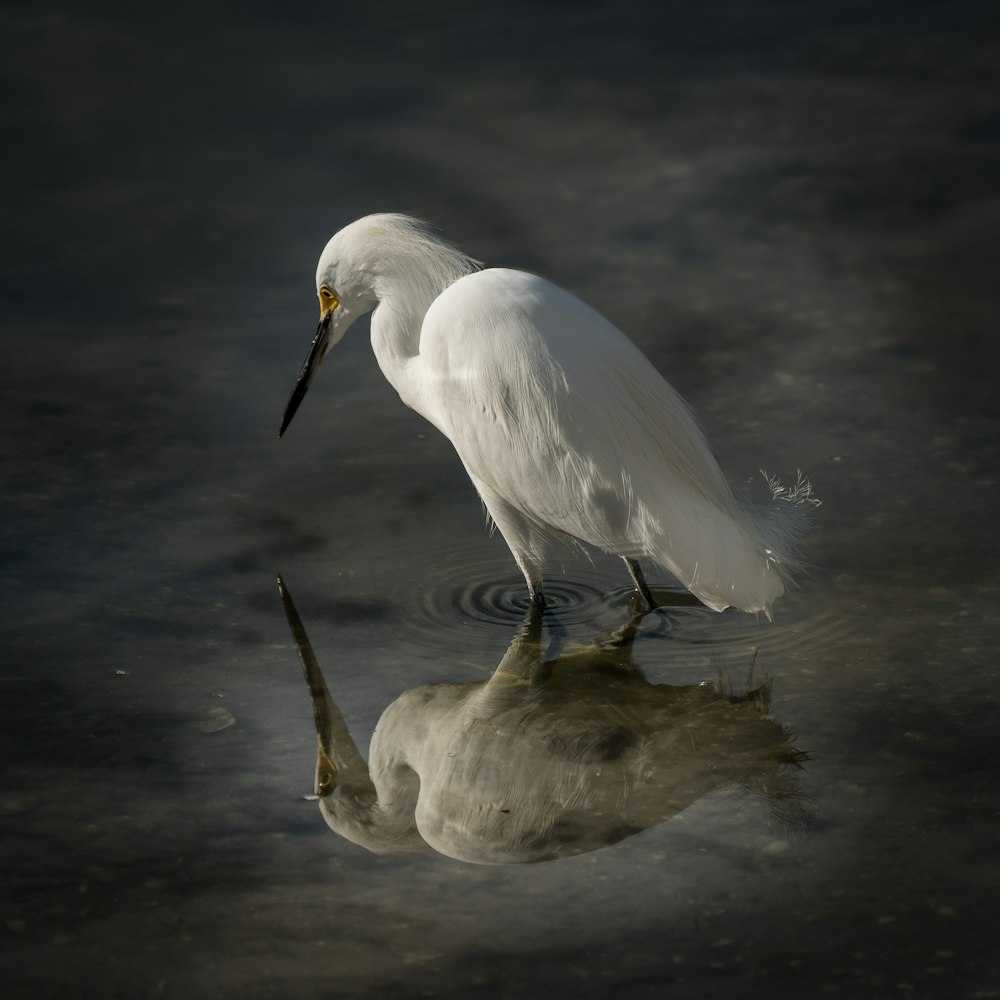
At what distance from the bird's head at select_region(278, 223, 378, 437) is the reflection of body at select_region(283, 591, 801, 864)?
35.7 inches

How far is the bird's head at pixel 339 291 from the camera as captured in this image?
393 centimetres

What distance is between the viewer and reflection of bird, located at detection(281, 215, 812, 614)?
355 centimetres

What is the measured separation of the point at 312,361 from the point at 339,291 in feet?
0.90

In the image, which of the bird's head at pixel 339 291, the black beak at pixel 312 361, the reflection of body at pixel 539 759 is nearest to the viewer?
the reflection of body at pixel 539 759

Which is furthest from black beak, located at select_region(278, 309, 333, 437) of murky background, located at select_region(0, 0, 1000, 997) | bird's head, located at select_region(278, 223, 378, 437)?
murky background, located at select_region(0, 0, 1000, 997)

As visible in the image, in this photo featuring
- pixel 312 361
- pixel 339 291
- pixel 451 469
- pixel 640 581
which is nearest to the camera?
pixel 640 581

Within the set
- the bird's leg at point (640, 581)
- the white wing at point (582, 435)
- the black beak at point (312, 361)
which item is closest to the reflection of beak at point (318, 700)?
the black beak at point (312, 361)

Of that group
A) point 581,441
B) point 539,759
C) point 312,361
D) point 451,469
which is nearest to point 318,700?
point 539,759

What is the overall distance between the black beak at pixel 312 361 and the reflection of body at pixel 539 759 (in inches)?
34.0

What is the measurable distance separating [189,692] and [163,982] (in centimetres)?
103

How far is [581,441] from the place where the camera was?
3.57 meters

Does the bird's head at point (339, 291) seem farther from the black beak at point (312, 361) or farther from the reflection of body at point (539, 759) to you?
the reflection of body at point (539, 759)

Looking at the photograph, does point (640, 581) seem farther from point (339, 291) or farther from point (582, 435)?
point (339, 291)

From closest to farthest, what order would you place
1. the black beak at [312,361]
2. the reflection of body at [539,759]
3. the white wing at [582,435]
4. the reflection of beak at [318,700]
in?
1. the reflection of body at [539,759]
2. the reflection of beak at [318,700]
3. the white wing at [582,435]
4. the black beak at [312,361]
